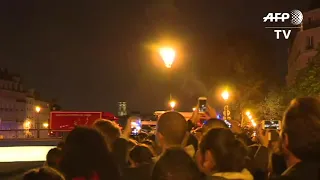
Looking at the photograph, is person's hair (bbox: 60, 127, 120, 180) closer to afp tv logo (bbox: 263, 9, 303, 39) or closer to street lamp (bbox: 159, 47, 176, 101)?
street lamp (bbox: 159, 47, 176, 101)

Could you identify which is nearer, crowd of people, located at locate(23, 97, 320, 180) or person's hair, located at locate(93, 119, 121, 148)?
crowd of people, located at locate(23, 97, 320, 180)

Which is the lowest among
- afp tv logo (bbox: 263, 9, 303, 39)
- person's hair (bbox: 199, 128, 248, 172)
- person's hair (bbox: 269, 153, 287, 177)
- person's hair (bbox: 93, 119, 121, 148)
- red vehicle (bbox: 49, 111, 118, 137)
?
person's hair (bbox: 269, 153, 287, 177)

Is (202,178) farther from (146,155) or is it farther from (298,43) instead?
(298,43)

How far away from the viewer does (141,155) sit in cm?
620

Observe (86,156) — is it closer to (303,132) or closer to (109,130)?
(303,132)

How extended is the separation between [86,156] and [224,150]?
1.10 m

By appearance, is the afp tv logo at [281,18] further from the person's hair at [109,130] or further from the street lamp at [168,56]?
the person's hair at [109,130]

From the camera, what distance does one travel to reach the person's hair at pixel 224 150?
14.8 ft

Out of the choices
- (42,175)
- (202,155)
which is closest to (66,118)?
(202,155)

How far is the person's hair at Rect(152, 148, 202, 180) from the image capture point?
158 inches

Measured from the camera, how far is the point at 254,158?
7137 millimetres

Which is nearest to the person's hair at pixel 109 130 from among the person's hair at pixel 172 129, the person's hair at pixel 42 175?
the person's hair at pixel 172 129

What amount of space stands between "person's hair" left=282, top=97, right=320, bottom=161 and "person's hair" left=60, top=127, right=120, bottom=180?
4.47 ft

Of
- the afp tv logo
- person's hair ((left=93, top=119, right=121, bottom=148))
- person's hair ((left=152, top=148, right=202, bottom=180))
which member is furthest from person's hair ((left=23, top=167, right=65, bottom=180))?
the afp tv logo
